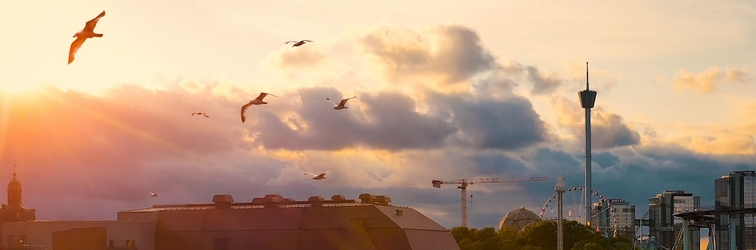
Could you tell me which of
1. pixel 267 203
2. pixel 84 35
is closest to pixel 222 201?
pixel 267 203

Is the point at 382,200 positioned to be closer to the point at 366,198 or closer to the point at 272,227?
the point at 366,198

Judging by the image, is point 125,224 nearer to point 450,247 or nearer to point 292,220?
point 292,220

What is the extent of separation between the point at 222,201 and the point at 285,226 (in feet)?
40.8

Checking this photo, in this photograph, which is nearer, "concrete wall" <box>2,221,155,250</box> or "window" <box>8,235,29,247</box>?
"window" <box>8,235,29,247</box>

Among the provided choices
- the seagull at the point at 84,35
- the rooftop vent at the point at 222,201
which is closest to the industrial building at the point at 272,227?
the rooftop vent at the point at 222,201

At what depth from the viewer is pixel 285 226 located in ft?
579

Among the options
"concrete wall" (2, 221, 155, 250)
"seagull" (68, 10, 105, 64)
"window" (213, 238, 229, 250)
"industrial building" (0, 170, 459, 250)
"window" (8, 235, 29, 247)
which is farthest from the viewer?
"window" (213, 238, 229, 250)

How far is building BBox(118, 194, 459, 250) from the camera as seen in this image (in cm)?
17488

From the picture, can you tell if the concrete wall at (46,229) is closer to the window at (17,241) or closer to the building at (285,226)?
the window at (17,241)

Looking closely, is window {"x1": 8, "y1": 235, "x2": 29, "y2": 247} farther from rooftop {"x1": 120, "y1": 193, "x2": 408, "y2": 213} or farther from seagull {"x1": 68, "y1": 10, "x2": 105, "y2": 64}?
seagull {"x1": 68, "y1": 10, "x2": 105, "y2": 64}

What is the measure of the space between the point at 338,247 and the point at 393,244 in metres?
8.42

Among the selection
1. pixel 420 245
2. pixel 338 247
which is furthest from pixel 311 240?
pixel 420 245

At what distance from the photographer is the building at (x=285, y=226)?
174875 mm

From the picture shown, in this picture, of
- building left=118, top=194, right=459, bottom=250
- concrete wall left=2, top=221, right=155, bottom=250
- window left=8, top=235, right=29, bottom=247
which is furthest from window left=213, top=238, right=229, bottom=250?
window left=8, top=235, right=29, bottom=247
